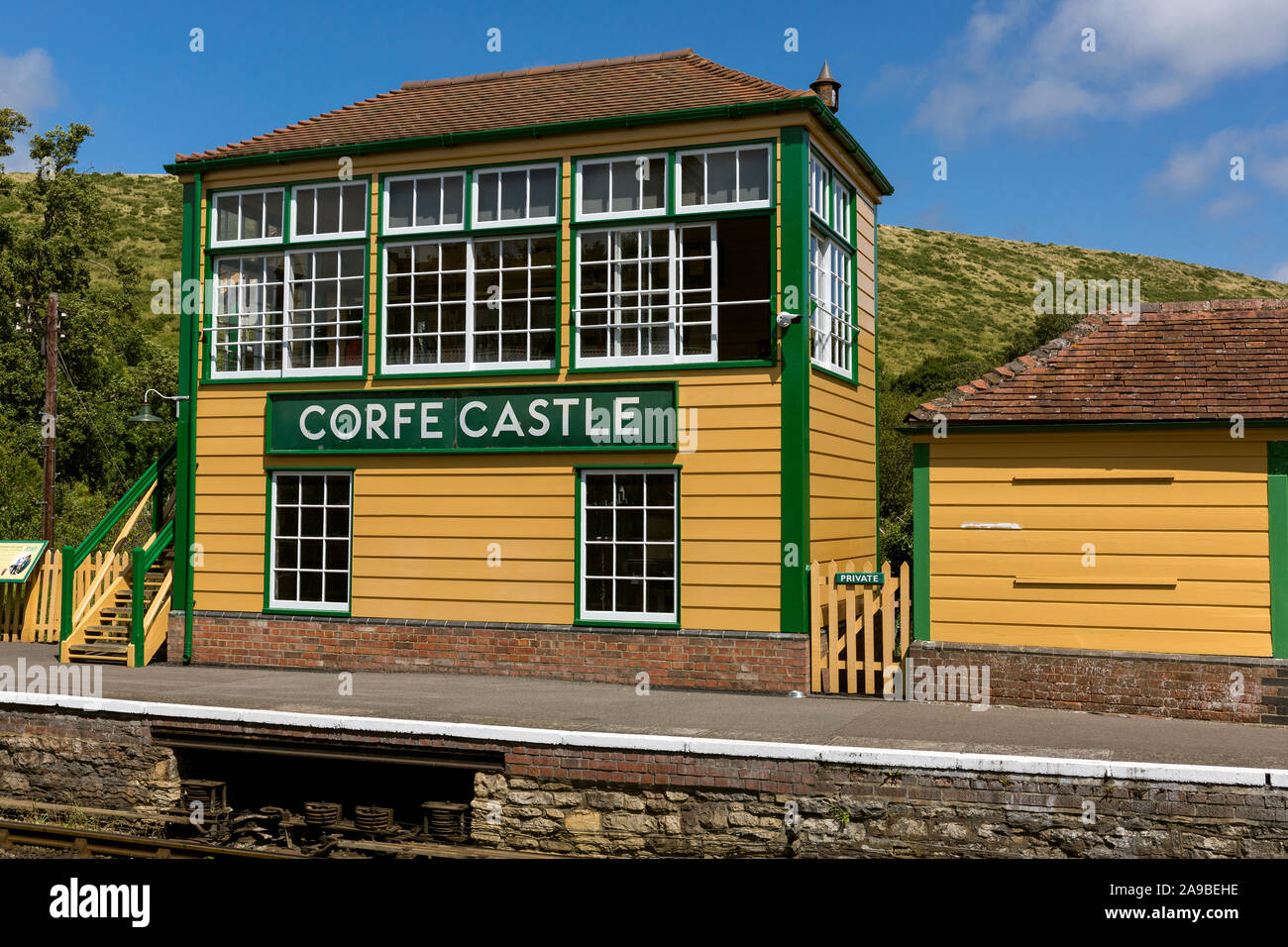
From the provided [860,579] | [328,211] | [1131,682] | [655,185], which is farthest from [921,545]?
[328,211]

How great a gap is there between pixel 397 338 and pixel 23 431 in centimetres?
2055

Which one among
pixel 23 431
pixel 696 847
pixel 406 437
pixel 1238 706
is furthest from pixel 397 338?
pixel 23 431

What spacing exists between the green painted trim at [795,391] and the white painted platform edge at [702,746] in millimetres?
3330

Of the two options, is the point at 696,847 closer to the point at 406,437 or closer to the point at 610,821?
the point at 610,821

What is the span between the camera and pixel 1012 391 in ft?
37.0

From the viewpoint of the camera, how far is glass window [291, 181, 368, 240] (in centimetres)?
1370

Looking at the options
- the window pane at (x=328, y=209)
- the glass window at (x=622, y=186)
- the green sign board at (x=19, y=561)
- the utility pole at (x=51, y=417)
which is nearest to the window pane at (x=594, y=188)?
the glass window at (x=622, y=186)

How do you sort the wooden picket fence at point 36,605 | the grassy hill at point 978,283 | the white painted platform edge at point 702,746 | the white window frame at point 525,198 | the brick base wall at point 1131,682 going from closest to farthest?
the white painted platform edge at point 702,746 → the brick base wall at point 1131,682 → the white window frame at point 525,198 → the wooden picket fence at point 36,605 → the grassy hill at point 978,283

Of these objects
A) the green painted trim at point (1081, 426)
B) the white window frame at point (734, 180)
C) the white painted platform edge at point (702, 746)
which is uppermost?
the white window frame at point (734, 180)

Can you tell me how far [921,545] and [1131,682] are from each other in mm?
2266

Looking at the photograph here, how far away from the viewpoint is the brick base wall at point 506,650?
1179cm

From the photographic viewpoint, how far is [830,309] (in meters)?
13.3

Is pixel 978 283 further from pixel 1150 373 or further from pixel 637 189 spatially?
pixel 1150 373

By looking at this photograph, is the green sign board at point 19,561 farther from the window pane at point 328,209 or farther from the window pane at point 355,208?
the window pane at point 355,208
